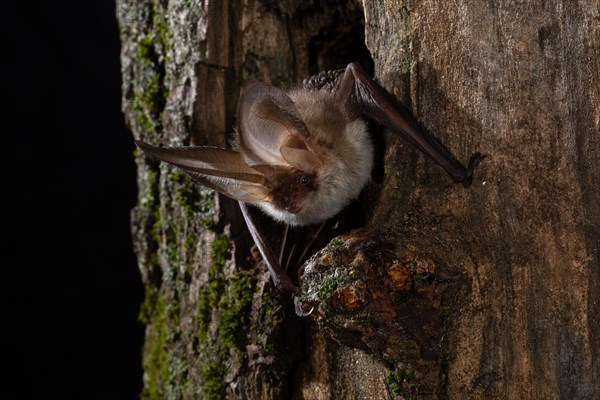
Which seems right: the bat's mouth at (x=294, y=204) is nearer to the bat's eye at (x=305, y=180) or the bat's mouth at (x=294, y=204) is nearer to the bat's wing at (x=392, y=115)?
the bat's eye at (x=305, y=180)

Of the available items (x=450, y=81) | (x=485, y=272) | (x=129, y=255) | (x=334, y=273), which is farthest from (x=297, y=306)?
(x=129, y=255)

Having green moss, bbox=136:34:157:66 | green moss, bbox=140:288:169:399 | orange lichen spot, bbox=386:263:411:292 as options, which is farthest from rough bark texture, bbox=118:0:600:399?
green moss, bbox=136:34:157:66

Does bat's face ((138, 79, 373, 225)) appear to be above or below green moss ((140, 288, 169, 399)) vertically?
above

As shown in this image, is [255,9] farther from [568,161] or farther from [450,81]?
[568,161]

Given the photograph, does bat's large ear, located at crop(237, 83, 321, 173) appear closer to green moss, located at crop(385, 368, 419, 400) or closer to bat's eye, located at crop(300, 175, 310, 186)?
bat's eye, located at crop(300, 175, 310, 186)

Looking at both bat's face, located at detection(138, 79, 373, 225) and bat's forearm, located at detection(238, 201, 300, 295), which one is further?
bat's forearm, located at detection(238, 201, 300, 295)

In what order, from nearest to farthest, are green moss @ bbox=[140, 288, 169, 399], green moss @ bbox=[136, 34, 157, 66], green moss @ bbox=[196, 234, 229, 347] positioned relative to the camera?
green moss @ bbox=[196, 234, 229, 347] → green moss @ bbox=[136, 34, 157, 66] → green moss @ bbox=[140, 288, 169, 399]

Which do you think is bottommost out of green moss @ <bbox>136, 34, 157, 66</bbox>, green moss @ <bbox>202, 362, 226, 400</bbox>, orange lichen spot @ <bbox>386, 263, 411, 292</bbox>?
green moss @ <bbox>202, 362, 226, 400</bbox>

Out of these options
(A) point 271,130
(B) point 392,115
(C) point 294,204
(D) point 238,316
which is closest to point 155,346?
(D) point 238,316
